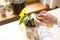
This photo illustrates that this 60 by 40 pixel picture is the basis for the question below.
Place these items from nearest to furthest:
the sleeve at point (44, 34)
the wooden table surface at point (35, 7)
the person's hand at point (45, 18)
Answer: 1. the sleeve at point (44, 34)
2. the person's hand at point (45, 18)
3. the wooden table surface at point (35, 7)

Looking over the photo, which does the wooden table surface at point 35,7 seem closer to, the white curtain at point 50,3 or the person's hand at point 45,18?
the white curtain at point 50,3

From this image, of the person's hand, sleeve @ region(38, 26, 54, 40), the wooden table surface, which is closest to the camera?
sleeve @ region(38, 26, 54, 40)

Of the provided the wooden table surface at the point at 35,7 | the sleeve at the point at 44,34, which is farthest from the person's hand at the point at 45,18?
the wooden table surface at the point at 35,7

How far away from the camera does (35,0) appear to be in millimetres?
2074

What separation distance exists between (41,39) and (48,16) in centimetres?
25

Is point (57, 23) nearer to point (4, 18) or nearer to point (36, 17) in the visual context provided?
point (36, 17)

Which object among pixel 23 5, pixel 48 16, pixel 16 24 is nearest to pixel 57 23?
pixel 48 16

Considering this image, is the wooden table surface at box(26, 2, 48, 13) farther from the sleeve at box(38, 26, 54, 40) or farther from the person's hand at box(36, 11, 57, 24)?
the sleeve at box(38, 26, 54, 40)

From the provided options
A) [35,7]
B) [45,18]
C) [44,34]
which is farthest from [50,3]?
[44,34]

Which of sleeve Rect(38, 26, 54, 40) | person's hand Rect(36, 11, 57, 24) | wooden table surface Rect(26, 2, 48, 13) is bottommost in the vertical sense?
wooden table surface Rect(26, 2, 48, 13)

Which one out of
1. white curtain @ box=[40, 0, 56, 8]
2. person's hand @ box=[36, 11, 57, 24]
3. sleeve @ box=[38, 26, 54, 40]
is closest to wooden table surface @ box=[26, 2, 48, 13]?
white curtain @ box=[40, 0, 56, 8]

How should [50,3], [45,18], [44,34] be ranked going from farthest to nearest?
[50,3], [45,18], [44,34]

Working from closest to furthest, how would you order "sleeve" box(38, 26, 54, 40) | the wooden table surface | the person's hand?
"sleeve" box(38, 26, 54, 40) < the person's hand < the wooden table surface

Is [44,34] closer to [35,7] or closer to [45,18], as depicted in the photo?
[45,18]
